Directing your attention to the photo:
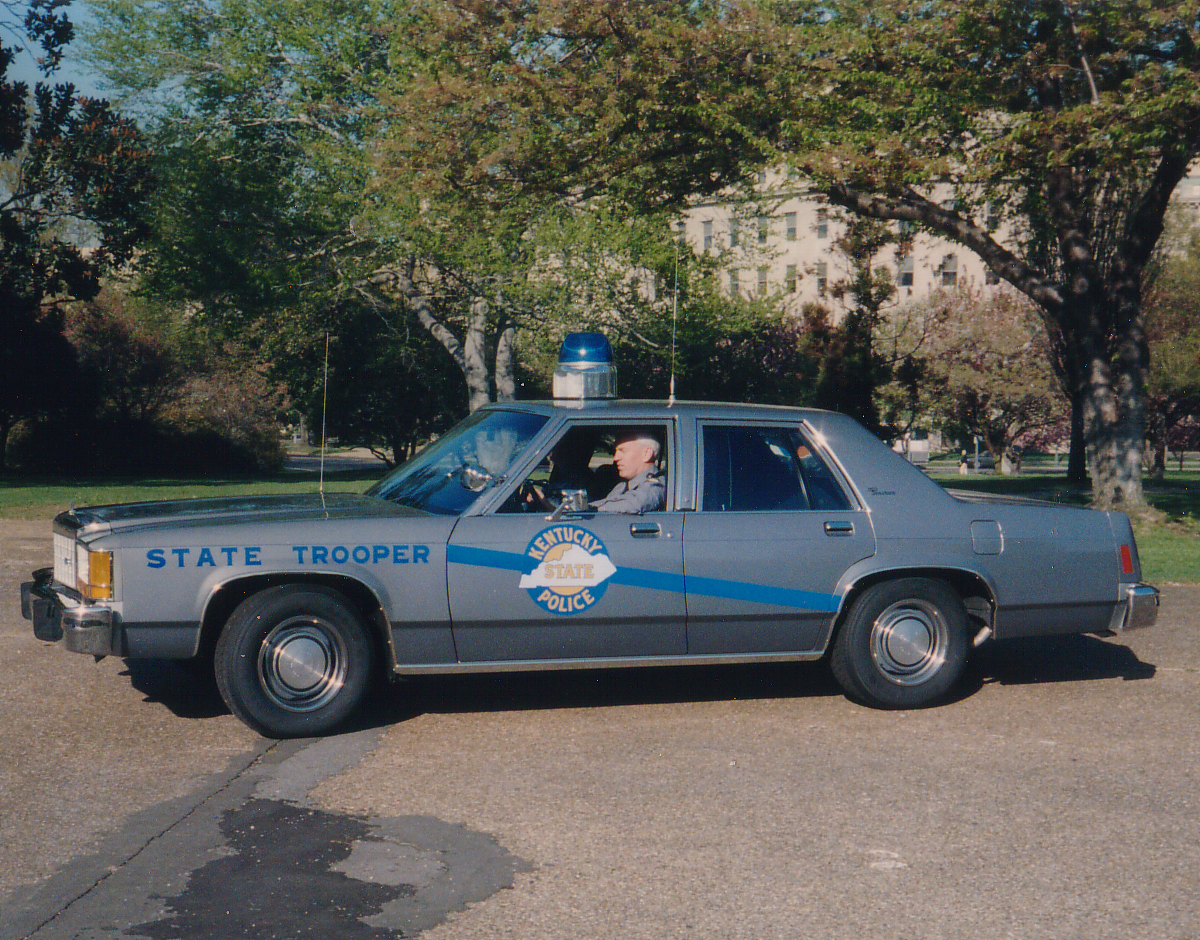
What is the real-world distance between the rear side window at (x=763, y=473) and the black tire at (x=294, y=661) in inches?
75.0

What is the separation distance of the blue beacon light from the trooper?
897 millimetres

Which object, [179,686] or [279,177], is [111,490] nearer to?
[279,177]

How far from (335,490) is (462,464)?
58.7 ft

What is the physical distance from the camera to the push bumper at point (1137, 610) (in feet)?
20.7

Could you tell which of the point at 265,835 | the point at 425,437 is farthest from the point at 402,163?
the point at 425,437

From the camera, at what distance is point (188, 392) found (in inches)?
1348

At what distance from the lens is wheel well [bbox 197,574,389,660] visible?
536 cm

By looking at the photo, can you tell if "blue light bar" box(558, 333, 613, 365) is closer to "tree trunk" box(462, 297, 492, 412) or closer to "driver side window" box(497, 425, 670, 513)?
"driver side window" box(497, 425, 670, 513)

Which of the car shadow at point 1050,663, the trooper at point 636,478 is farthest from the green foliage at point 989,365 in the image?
the trooper at point 636,478

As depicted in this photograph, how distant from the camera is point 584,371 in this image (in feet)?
23.2

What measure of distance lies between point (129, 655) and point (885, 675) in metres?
3.72

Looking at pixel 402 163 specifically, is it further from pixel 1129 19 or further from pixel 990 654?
pixel 990 654

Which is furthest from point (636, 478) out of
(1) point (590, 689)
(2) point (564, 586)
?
(1) point (590, 689)

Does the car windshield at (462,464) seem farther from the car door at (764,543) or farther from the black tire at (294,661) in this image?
the car door at (764,543)
